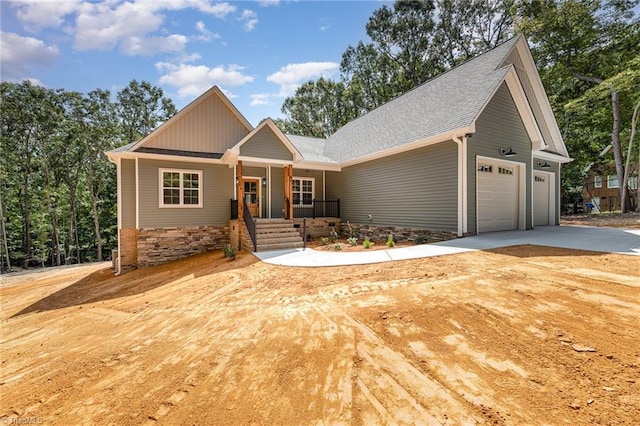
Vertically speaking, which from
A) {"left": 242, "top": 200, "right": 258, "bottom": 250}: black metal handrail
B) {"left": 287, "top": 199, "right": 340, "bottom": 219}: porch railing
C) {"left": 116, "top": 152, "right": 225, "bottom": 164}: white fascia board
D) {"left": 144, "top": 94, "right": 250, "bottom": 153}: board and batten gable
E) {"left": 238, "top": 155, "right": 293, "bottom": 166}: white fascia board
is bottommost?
{"left": 242, "top": 200, "right": 258, "bottom": 250}: black metal handrail

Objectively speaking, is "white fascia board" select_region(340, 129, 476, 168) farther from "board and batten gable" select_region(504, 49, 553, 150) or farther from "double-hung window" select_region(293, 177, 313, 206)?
"board and batten gable" select_region(504, 49, 553, 150)

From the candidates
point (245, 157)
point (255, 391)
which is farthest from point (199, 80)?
point (255, 391)

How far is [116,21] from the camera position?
846 centimetres

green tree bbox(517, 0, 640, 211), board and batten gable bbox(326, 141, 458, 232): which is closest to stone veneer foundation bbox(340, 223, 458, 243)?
board and batten gable bbox(326, 141, 458, 232)

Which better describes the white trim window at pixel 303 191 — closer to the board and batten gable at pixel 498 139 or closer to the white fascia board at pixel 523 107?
the board and batten gable at pixel 498 139

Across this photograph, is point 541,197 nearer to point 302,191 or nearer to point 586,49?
point 302,191

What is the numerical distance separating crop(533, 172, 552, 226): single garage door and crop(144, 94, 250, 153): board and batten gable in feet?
45.0

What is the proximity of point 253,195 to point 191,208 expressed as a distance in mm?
2790

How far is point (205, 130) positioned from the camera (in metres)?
11.8

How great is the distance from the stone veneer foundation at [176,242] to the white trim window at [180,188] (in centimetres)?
103

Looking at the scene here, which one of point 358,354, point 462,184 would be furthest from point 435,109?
point 358,354

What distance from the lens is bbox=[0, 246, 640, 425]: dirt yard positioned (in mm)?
2074

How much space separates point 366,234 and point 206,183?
742 cm

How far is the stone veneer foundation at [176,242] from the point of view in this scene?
34.4 ft
